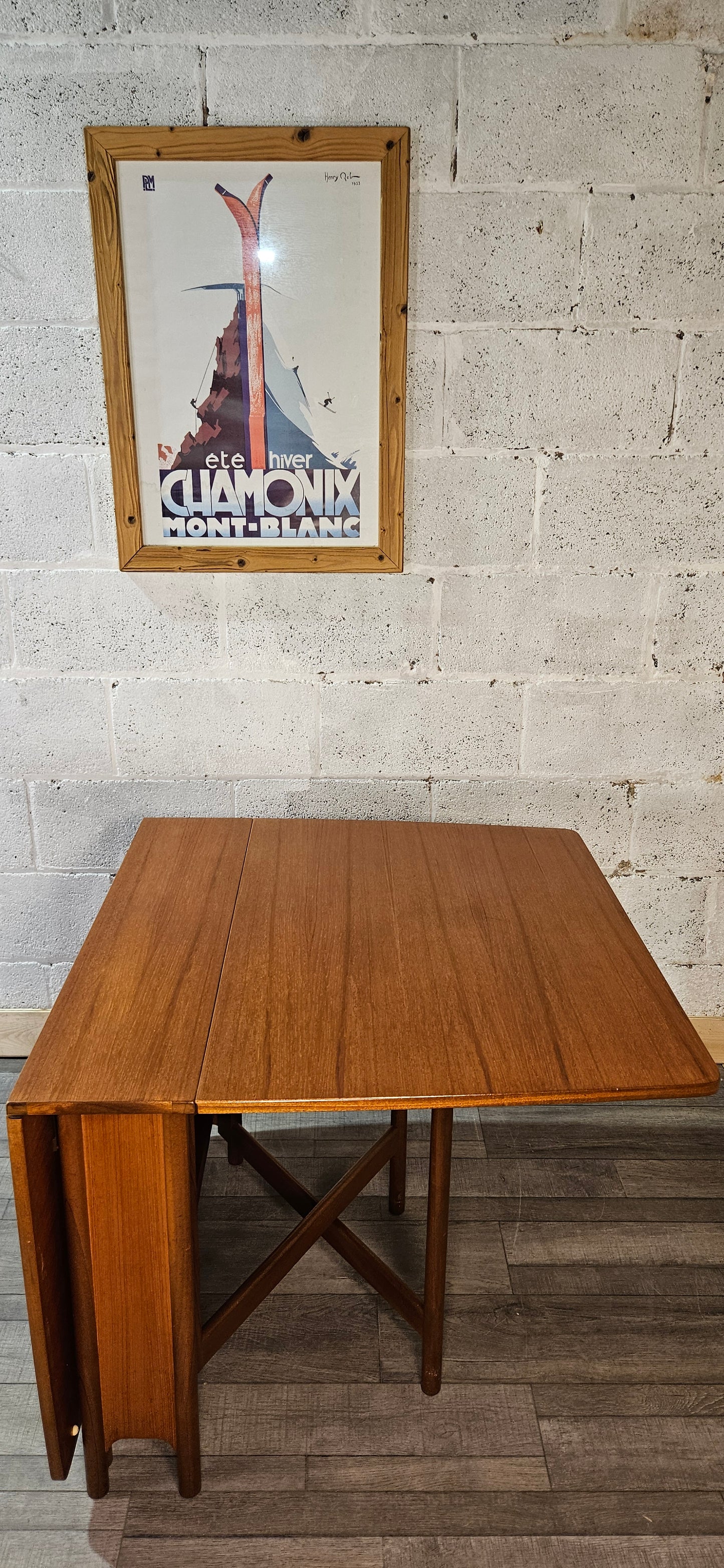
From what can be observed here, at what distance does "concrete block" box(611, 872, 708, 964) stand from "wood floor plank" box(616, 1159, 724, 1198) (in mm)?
478

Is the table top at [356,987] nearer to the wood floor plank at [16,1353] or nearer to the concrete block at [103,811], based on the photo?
the concrete block at [103,811]

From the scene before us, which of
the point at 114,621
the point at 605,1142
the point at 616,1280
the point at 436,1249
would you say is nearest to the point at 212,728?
the point at 114,621

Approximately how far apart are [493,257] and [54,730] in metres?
1.36

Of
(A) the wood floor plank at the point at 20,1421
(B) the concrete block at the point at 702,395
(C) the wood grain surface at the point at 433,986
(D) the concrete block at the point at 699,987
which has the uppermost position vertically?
(B) the concrete block at the point at 702,395

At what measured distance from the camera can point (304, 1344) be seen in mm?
1875

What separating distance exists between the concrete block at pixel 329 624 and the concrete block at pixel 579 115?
31.9 inches

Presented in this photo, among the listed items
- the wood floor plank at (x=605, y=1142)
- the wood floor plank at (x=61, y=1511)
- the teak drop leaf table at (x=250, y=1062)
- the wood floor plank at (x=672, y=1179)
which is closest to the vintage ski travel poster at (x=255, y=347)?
the teak drop leaf table at (x=250, y=1062)

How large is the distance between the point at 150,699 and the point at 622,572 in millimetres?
1073

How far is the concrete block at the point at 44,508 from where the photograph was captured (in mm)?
2193

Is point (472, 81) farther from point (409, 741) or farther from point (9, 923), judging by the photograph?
point (9, 923)

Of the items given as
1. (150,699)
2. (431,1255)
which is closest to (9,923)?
(150,699)

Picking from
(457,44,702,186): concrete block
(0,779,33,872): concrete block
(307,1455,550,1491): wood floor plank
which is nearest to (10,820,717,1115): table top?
(0,779,33,872): concrete block

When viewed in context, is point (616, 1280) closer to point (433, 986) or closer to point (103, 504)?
point (433, 986)

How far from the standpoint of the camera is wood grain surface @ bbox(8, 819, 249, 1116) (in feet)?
4.52
